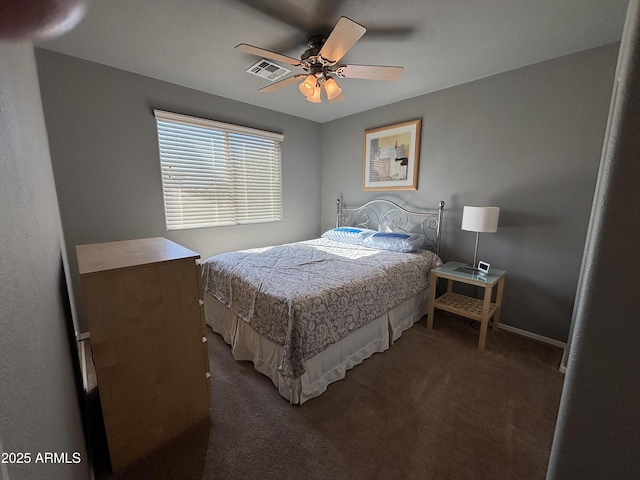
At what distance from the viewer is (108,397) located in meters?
1.23

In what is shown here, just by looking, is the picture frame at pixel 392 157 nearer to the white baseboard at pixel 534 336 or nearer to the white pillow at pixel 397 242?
the white pillow at pixel 397 242

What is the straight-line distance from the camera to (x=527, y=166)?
96.3 inches

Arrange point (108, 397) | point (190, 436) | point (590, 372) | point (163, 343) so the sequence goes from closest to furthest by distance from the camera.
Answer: point (590, 372) → point (108, 397) → point (163, 343) → point (190, 436)

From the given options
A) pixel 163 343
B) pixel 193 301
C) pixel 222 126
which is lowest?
pixel 163 343

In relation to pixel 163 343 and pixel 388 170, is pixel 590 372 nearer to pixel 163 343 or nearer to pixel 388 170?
pixel 163 343

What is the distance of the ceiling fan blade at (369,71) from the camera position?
1.96 m

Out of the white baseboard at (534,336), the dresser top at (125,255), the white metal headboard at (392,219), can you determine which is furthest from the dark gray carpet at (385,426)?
the white metal headboard at (392,219)

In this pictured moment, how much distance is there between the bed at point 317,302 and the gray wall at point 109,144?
3.23 feet

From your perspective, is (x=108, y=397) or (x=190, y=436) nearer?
(x=108, y=397)

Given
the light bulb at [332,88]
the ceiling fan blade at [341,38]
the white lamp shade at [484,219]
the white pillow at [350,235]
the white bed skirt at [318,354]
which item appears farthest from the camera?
the white pillow at [350,235]

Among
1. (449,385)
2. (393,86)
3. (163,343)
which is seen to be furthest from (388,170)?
(163,343)

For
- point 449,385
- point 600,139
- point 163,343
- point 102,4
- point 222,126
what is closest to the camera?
point 163,343

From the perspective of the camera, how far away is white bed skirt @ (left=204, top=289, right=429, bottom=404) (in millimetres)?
1755

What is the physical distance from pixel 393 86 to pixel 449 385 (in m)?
2.96
